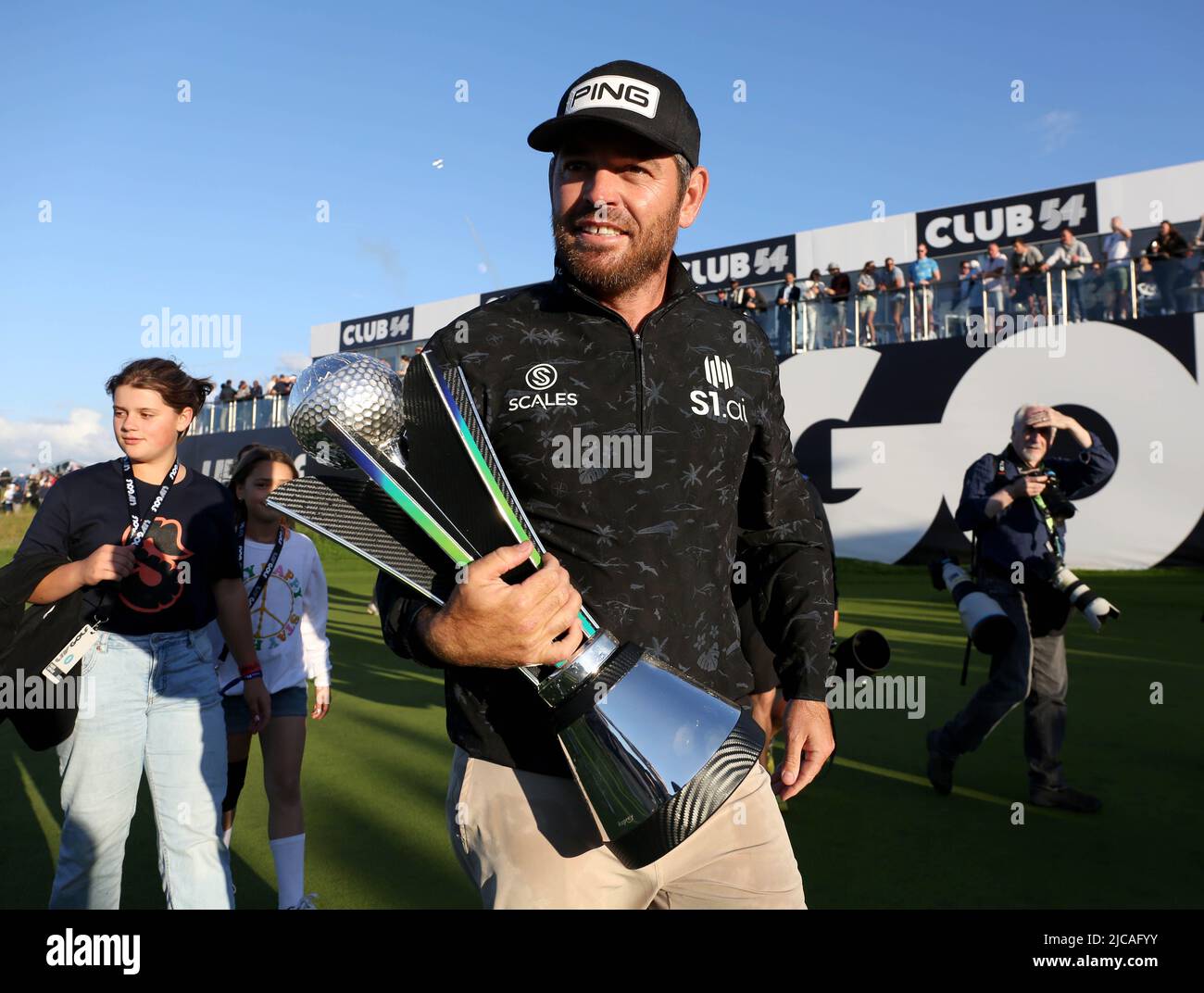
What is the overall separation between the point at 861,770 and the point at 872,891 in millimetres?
2028

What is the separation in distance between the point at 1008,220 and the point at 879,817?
19245mm

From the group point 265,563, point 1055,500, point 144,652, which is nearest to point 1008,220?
point 1055,500

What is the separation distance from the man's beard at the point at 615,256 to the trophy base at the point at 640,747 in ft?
2.53

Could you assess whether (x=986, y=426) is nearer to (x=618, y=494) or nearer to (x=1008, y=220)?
(x=1008, y=220)

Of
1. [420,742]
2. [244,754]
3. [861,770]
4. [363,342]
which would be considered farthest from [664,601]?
[363,342]

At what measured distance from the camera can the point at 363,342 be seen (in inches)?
1417

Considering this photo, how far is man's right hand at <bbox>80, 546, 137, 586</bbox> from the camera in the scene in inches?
127

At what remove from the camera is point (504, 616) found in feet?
4.59

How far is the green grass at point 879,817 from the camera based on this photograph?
13.6 ft

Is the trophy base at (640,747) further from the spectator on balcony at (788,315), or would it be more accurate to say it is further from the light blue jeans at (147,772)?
the spectator on balcony at (788,315)

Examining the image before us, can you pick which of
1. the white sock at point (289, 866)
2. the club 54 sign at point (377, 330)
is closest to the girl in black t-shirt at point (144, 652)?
the white sock at point (289, 866)

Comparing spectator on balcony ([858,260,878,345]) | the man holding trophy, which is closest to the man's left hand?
the man holding trophy

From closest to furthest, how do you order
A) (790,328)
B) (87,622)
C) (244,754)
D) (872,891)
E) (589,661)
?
(589,661) < (87,622) < (872,891) < (244,754) < (790,328)
